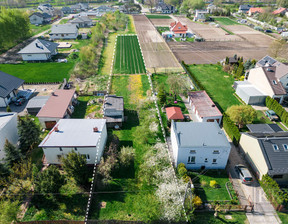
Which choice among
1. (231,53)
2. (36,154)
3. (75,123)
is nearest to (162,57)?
(231,53)

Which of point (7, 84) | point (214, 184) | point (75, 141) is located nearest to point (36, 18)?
point (7, 84)

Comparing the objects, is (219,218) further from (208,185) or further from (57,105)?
(57,105)

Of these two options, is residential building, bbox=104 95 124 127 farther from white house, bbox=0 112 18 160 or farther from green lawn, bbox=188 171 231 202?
green lawn, bbox=188 171 231 202

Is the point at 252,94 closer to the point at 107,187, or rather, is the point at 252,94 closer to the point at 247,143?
the point at 247,143

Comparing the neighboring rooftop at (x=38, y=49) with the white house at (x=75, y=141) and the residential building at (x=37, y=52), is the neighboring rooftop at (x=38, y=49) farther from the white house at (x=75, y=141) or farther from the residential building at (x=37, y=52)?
the white house at (x=75, y=141)

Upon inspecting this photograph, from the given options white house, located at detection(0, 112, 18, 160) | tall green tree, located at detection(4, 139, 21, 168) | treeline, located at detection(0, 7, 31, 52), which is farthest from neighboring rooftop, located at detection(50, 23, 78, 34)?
tall green tree, located at detection(4, 139, 21, 168)

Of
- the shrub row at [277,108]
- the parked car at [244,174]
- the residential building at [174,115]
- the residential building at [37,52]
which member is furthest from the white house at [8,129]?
the shrub row at [277,108]
